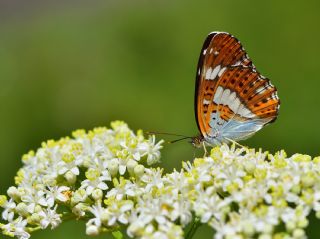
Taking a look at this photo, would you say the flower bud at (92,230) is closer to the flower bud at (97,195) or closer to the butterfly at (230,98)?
the flower bud at (97,195)

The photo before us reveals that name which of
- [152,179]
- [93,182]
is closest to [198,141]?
[152,179]

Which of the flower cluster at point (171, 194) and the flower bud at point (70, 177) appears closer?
the flower cluster at point (171, 194)

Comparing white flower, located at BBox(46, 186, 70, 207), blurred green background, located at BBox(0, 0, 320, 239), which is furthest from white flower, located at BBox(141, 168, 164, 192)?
blurred green background, located at BBox(0, 0, 320, 239)

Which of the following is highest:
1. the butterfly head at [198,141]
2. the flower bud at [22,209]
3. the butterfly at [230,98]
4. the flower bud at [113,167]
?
the butterfly at [230,98]

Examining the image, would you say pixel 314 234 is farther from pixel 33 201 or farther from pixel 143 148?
pixel 33 201

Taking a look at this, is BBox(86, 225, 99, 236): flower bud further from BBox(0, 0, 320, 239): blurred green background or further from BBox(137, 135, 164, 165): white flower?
BBox(0, 0, 320, 239): blurred green background

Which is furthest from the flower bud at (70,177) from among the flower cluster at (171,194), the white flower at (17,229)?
the white flower at (17,229)
